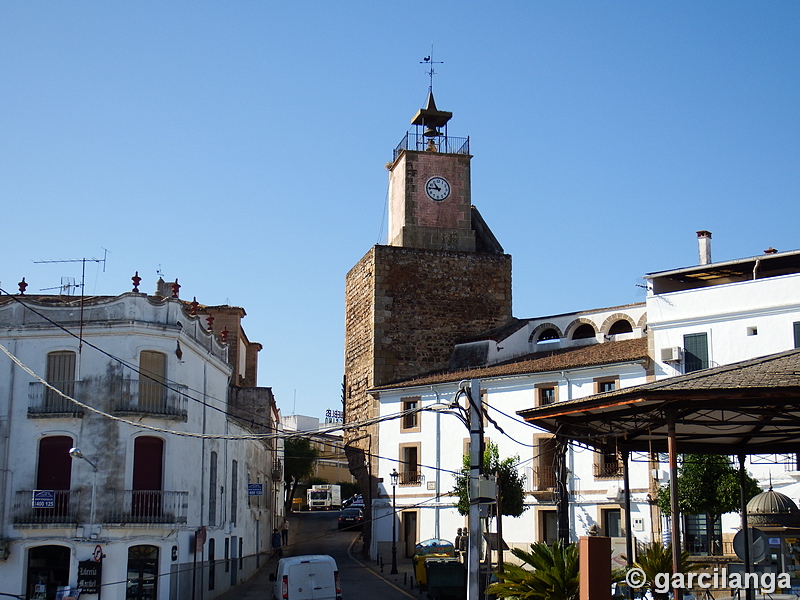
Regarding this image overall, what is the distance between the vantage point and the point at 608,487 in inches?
1558

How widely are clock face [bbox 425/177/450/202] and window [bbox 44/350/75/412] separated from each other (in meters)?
25.5

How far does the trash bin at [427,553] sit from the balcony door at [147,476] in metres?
8.99

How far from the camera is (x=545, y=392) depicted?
139ft

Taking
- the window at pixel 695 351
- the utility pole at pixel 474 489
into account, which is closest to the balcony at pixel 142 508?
the utility pole at pixel 474 489

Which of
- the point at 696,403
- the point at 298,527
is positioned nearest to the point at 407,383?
the point at 298,527

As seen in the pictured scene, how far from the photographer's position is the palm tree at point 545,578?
1702 cm

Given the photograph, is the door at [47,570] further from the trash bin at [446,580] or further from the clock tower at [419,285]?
the clock tower at [419,285]

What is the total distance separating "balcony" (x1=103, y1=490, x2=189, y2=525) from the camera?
30812mm

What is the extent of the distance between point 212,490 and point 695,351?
18371 millimetres

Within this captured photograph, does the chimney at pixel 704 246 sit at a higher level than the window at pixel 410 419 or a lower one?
higher

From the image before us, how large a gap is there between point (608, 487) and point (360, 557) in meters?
14.6

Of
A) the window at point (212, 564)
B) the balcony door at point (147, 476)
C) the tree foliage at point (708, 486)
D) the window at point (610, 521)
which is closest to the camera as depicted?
the balcony door at point (147, 476)

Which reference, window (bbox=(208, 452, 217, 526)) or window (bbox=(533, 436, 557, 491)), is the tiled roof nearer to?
window (bbox=(533, 436, 557, 491))

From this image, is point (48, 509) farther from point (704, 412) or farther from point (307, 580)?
point (704, 412)
